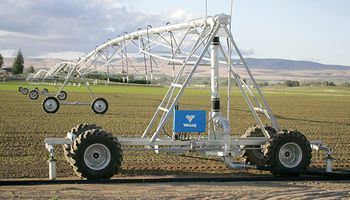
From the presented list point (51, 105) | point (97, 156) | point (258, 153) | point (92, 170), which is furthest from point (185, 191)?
point (51, 105)

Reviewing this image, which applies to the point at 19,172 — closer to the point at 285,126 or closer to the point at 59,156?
the point at 59,156

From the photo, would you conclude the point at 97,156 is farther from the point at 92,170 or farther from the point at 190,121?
the point at 190,121

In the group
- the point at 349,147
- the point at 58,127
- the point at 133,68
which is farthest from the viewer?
the point at 58,127

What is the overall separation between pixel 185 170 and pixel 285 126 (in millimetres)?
13297

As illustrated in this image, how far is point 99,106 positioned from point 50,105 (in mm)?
2577

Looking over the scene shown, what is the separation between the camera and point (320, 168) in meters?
12.7

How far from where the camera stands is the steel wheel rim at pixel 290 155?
1138 cm

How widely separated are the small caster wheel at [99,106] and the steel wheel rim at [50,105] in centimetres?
205

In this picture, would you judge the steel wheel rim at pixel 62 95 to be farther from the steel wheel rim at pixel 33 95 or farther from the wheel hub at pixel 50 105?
the wheel hub at pixel 50 105

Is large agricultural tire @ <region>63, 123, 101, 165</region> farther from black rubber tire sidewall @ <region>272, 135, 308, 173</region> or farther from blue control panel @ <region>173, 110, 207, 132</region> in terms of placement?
black rubber tire sidewall @ <region>272, 135, 308, 173</region>

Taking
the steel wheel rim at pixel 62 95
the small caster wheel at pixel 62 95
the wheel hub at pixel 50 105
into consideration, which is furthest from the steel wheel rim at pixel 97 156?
the steel wheel rim at pixel 62 95

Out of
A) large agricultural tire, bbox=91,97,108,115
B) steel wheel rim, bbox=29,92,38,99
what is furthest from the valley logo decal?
steel wheel rim, bbox=29,92,38,99

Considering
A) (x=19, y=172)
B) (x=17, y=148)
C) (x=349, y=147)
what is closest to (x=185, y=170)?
(x=19, y=172)

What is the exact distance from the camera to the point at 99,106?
29.6 m
